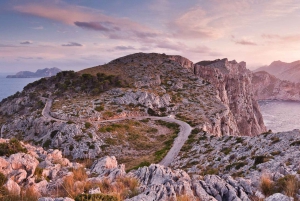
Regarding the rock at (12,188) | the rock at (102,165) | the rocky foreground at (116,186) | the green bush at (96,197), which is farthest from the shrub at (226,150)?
the rock at (12,188)

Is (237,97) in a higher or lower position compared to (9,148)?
higher

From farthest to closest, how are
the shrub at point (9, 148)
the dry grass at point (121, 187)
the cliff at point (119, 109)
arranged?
the cliff at point (119, 109), the shrub at point (9, 148), the dry grass at point (121, 187)

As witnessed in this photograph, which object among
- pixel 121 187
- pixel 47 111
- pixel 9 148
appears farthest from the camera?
pixel 47 111

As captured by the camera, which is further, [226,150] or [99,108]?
[99,108]

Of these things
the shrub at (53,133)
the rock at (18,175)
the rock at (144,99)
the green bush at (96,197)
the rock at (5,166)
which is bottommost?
the shrub at (53,133)

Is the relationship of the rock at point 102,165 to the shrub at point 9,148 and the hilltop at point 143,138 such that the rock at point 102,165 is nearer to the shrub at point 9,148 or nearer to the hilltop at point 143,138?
the hilltop at point 143,138

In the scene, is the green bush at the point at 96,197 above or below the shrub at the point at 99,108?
above

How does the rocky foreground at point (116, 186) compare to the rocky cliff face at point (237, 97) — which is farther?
the rocky cliff face at point (237, 97)

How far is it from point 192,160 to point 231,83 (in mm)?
130151

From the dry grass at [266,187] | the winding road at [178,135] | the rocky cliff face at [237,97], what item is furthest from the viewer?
the rocky cliff face at [237,97]

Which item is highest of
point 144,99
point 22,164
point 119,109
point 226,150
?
point 144,99

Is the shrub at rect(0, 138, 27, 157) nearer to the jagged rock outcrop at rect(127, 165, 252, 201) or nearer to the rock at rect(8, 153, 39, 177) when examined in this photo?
the rock at rect(8, 153, 39, 177)

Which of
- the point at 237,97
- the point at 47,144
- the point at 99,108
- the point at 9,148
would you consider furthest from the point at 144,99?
the point at 237,97

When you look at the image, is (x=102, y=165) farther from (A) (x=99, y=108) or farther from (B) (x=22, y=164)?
(A) (x=99, y=108)
